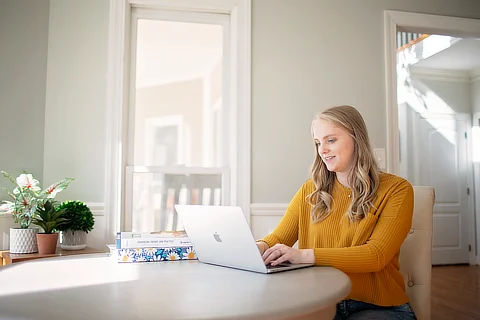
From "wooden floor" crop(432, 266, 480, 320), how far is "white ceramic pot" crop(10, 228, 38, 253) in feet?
9.17

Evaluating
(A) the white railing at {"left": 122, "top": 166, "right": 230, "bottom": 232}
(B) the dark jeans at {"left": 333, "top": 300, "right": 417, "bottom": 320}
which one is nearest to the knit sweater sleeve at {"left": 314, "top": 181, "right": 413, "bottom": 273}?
(B) the dark jeans at {"left": 333, "top": 300, "right": 417, "bottom": 320}

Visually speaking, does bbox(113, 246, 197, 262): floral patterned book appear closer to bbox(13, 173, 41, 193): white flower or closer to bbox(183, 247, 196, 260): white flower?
bbox(183, 247, 196, 260): white flower

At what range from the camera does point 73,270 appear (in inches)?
52.0

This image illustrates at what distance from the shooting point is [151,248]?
1.51m

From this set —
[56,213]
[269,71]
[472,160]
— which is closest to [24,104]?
[56,213]

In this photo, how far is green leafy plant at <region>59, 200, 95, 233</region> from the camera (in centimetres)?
232

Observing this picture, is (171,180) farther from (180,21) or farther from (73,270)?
(73,270)

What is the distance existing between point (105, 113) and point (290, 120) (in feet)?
3.59

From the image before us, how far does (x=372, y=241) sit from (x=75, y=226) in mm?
1505

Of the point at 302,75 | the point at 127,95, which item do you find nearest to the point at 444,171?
the point at 302,75

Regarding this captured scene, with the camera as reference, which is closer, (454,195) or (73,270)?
(73,270)

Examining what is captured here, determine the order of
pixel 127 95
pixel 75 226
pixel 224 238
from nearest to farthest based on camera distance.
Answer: pixel 224 238
pixel 75 226
pixel 127 95

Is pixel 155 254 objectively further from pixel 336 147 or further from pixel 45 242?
pixel 45 242

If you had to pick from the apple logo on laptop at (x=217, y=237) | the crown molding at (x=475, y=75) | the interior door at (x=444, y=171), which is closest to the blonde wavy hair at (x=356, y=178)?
the apple logo on laptop at (x=217, y=237)
